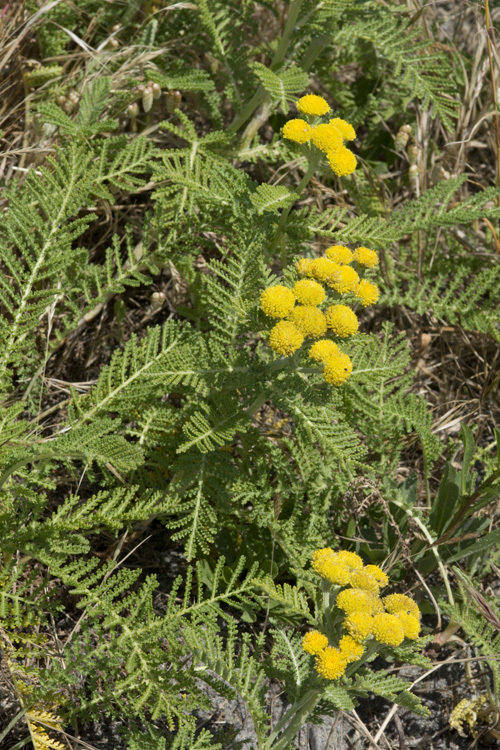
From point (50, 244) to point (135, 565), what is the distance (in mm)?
1068

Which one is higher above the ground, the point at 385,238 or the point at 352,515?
Result: the point at 385,238

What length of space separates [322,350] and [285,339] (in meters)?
0.10

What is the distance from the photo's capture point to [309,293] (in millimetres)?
1804

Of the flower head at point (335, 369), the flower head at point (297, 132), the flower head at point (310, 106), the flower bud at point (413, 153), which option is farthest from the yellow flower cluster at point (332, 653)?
the flower bud at point (413, 153)

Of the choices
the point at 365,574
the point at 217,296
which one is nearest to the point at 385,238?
the point at 217,296

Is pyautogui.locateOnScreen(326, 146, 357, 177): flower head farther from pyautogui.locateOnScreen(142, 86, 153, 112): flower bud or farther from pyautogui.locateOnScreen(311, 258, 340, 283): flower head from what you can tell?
pyautogui.locateOnScreen(142, 86, 153, 112): flower bud

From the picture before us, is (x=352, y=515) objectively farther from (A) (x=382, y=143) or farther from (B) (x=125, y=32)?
(B) (x=125, y=32)

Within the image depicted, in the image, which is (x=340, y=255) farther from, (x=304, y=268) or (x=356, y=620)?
(x=356, y=620)

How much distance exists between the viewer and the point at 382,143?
3.42 metres

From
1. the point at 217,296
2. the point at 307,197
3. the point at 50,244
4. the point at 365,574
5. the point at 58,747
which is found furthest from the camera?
the point at 307,197

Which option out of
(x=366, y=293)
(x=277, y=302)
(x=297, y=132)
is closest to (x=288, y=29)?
(x=297, y=132)

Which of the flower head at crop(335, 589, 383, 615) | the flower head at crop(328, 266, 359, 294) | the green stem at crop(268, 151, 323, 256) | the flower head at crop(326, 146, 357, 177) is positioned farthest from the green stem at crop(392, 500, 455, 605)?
the flower head at crop(326, 146, 357, 177)

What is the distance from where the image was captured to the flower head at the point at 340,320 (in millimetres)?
1815

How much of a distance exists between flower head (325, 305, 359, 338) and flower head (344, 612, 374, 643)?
0.66 meters
